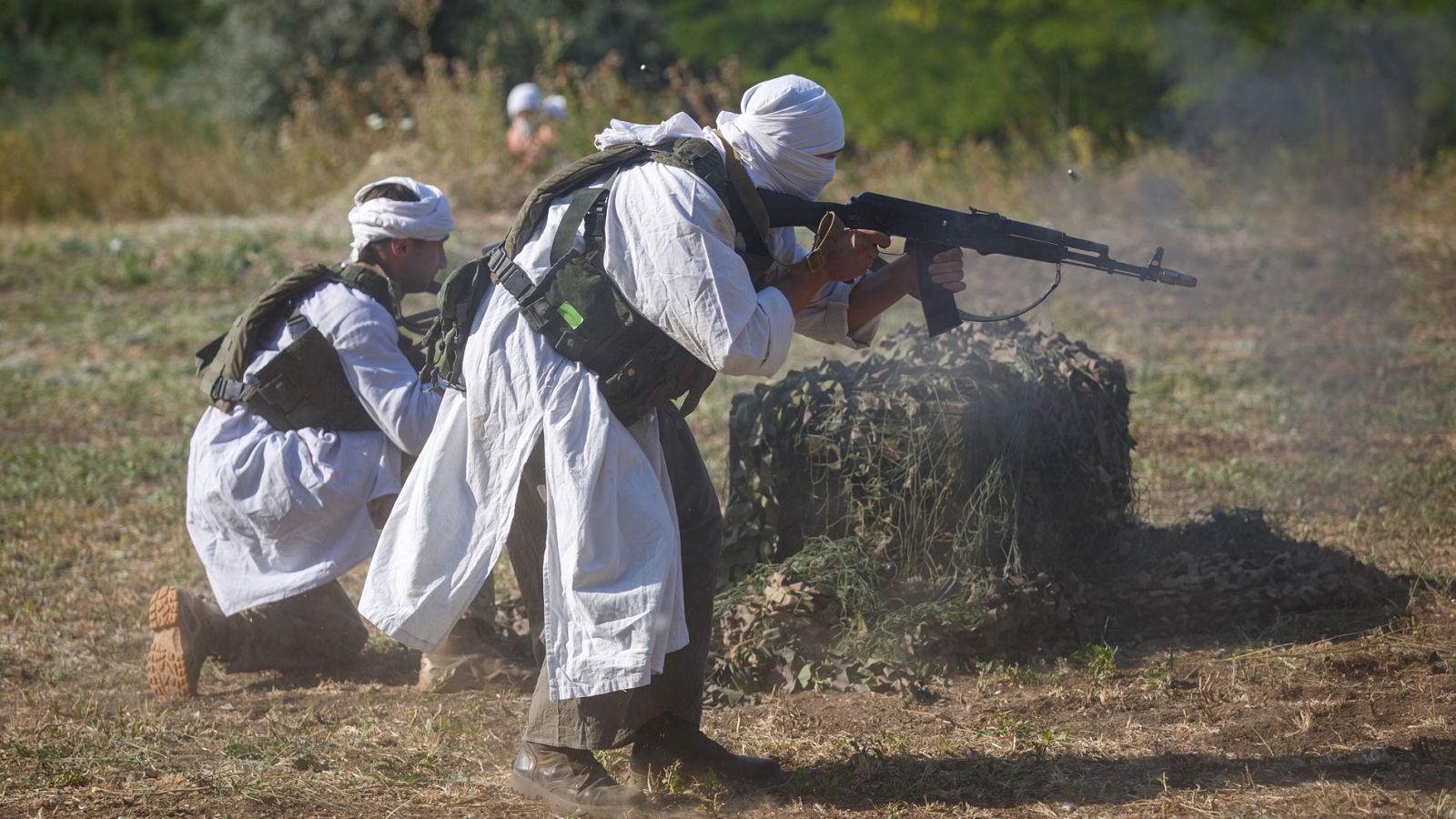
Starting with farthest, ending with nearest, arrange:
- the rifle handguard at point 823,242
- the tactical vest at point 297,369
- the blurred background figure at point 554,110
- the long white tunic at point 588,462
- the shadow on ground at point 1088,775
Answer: the blurred background figure at point 554,110
the tactical vest at point 297,369
the shadow on ground at point 1088,775
the rifle handguard at point 823,242
the long white tunic at point 588,462

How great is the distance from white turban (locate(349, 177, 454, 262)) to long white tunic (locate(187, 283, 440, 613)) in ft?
0.68

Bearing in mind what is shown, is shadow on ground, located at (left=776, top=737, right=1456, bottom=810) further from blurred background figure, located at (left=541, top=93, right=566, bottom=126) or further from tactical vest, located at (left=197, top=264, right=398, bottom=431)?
blurred background figure, located at (left=541, top=93, right=566, bottom=126)

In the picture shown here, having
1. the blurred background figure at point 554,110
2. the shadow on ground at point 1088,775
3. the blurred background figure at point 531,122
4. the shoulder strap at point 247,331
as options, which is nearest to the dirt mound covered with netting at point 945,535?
the shadow on ground at point 1088,775

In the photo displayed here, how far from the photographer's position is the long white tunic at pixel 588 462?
302 cm

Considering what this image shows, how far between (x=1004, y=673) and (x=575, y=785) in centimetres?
150

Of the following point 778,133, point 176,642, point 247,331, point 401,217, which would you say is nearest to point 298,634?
point 176,642

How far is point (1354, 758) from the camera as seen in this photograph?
11.6 feet

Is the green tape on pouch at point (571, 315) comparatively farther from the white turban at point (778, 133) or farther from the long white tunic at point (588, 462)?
the white turban at point (778, 133)

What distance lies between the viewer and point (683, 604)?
130 inches

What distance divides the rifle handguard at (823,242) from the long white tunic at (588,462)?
17cm

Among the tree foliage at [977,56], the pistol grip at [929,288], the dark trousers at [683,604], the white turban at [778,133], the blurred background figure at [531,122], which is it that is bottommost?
the dark trousers at [683,604]

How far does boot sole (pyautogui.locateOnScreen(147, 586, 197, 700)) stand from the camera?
4391 millimetres

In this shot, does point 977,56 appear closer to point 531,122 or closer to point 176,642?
A: point 531,122

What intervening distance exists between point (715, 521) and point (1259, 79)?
14.5m
